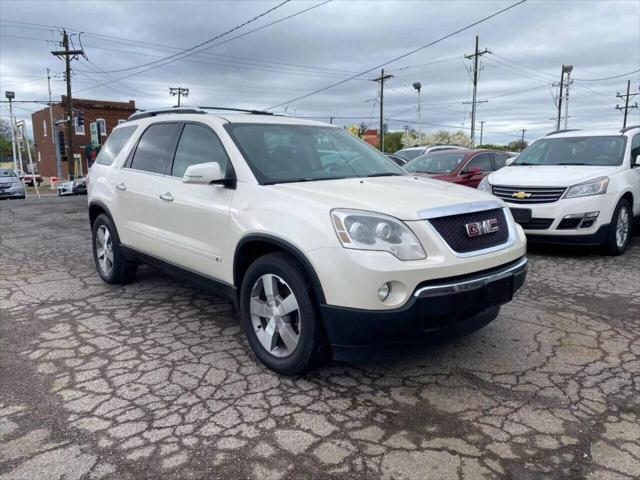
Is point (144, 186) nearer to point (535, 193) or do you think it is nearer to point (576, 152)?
point (535, 193)

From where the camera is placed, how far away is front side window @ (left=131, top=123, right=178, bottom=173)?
15.0 feet

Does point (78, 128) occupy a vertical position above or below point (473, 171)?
above

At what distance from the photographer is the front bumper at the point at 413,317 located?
9.37 ft

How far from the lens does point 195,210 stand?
395 centimetres

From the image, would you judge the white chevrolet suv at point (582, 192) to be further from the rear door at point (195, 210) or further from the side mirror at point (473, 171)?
the rear door at point (195, 210)

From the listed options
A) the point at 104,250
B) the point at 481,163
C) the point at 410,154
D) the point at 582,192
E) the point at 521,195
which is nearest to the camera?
the point at 104,250

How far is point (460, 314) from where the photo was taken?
10.0 feet

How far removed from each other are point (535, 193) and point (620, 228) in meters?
1.30

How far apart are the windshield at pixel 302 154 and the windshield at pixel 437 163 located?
5738 mm

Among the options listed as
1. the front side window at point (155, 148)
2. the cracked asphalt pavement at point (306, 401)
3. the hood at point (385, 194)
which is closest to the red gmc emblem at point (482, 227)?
the hood at point (385, 194)

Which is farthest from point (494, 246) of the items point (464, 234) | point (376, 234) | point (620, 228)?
point (620, 228)

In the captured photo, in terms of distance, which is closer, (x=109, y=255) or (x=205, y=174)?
(x=205, y=174)

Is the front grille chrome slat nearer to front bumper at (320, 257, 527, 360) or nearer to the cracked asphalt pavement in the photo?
the cracked asphalt pavement

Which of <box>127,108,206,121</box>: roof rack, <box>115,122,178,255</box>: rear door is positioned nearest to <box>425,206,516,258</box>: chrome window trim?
<box>127,108,206,121</box>: roof rack
